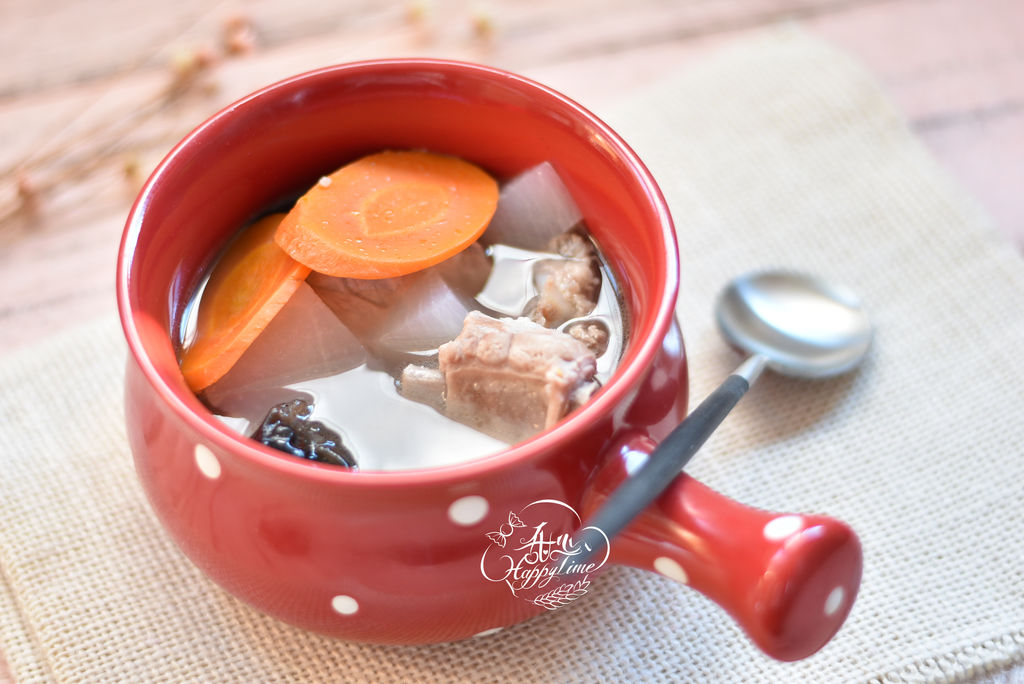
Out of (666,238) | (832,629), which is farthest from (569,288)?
(832,629)

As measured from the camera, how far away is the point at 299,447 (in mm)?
1060

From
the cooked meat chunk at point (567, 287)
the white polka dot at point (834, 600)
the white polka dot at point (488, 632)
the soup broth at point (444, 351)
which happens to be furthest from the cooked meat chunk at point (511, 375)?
the white polka dot at point (834, 600)

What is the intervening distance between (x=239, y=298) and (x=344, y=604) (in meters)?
0.40

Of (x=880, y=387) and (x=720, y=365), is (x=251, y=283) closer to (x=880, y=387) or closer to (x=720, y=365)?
(x=720, y=365)

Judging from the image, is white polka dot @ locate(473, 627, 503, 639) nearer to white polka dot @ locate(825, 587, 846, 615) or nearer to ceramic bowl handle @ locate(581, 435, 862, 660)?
ceramic bowl handle @ locate(581, 435, 862, 660)

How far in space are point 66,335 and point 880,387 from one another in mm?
1203

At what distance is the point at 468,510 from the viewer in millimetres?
931

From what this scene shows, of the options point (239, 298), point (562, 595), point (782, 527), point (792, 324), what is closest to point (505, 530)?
point (562, 595)

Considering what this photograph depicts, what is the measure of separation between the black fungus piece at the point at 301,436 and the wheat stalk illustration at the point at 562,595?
0.25m

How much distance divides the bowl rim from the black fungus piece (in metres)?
0.10

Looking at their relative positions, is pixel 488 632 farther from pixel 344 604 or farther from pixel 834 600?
pixel 834 600

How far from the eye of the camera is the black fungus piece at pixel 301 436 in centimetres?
105

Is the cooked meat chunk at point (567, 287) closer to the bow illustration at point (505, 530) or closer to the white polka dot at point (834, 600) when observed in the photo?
the bow illustration at point (505, 530)

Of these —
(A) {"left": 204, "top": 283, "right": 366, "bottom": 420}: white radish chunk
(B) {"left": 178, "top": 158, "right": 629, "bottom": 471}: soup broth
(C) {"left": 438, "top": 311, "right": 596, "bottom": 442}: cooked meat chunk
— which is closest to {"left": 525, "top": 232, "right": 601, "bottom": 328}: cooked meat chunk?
(B) {"left": 178, "top": 158, "right": 629, "bottom": 471}: soup broth
